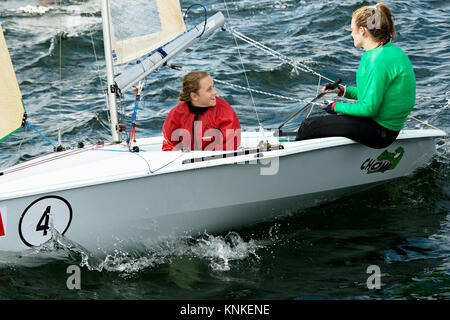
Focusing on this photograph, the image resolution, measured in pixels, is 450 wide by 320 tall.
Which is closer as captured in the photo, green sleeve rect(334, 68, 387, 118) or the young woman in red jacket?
green sleeve rect(334, 68, 387, 118)

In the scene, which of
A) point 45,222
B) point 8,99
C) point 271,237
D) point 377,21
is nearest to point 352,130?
point 377,21

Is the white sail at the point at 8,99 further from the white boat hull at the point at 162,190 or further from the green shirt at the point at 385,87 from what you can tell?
the green shirt at the point at 385,87

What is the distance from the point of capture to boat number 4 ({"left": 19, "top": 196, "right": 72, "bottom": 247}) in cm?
352

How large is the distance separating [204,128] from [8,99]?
1.31 meters

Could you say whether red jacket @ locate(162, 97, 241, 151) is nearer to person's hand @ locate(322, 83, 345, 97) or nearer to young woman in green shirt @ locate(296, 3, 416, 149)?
young woman in green shirt @ locate(296, 3, 416, 149)

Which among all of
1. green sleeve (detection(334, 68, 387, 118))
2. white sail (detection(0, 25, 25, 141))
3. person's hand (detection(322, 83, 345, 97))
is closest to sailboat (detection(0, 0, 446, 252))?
white sail (detection(0, 25, 25, 141))

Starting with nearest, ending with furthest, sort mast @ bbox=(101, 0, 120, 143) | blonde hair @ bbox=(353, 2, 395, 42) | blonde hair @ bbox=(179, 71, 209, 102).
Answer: blonde hair @ bbox=(353, 2, 395, 42), blonde hair @ bbox=(179, 71, 209, 102), mast @ bbox=(101, 0, 120, 143)

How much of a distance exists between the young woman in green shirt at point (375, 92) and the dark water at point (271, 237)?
0.68m

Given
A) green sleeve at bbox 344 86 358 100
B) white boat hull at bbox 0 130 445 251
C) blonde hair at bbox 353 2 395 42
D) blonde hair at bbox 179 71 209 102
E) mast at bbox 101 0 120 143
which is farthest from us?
green sleeve at bbox 344 86 358 100

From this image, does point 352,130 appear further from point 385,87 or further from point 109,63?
point 109,63

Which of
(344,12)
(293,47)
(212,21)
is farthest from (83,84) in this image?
(344,12)

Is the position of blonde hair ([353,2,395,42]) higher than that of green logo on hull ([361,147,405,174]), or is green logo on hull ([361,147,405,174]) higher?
blonde hair ([353,2,395,42])

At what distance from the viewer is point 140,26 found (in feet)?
14.7

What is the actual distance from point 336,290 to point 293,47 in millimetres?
6052
